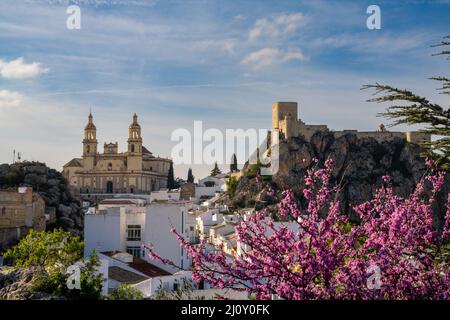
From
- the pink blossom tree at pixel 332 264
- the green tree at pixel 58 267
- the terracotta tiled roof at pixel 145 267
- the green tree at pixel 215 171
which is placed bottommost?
the terracotta tiled roof at pixel 145 267

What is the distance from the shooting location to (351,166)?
7931 cm

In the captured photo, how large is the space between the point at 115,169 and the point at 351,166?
47.1m

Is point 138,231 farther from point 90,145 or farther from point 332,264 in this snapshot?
point 90,145

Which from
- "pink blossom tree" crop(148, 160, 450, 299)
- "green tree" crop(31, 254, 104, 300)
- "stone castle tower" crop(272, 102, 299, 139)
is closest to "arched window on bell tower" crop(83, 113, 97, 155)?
"stone castle tower" crop(272, 102, 299, 139)

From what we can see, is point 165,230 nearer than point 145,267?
No

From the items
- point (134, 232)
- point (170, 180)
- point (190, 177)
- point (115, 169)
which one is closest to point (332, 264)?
point (134, 232)

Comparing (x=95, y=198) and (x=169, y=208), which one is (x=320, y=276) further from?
(x=95, y=198)

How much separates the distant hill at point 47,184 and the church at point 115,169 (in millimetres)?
37608

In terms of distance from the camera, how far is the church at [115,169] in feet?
368

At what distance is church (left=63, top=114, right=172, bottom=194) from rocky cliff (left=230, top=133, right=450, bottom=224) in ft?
102

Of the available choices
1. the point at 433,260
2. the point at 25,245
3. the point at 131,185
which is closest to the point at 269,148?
the point at 131,185

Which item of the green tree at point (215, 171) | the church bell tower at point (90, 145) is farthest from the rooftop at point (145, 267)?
the green tree at point (215, 171)

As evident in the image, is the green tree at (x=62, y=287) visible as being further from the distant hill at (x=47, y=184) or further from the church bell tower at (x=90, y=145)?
A: the church bell tower at (x=90, y=145)

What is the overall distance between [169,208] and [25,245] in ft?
33.2
